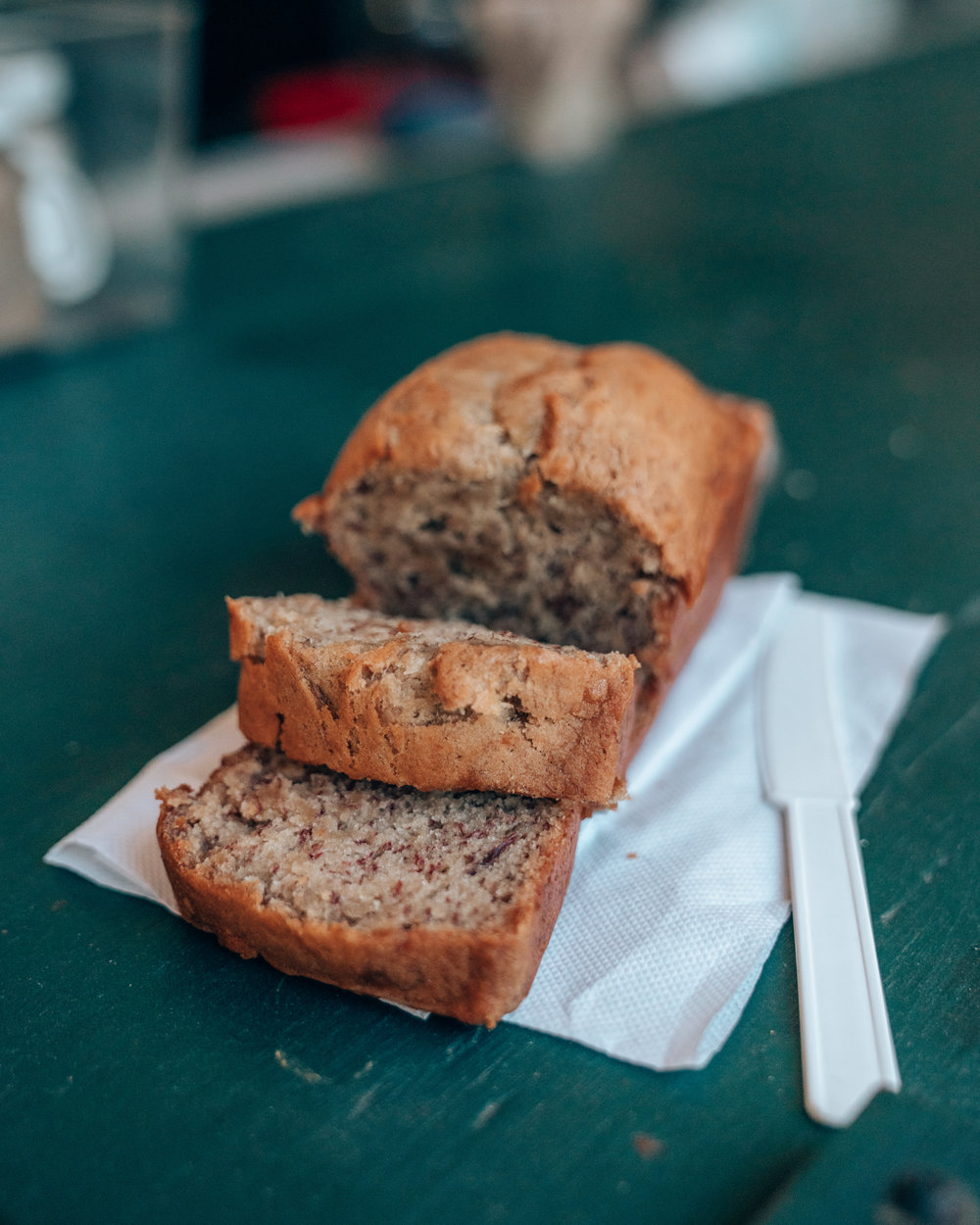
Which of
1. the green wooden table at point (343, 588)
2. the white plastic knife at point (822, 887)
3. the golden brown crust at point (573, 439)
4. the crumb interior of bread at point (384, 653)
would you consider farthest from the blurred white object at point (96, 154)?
the white plastic knife at point (822, 887)

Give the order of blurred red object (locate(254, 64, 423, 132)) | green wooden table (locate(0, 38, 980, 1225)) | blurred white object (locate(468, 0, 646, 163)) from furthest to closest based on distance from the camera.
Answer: blurred red object (locate(254, 64, 423, 132))
blurred white object (locate(468, 0, 646, 163))
green wooden table (locate(0, 38, 980, 1225))

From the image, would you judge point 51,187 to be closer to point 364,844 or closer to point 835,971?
point 364,844

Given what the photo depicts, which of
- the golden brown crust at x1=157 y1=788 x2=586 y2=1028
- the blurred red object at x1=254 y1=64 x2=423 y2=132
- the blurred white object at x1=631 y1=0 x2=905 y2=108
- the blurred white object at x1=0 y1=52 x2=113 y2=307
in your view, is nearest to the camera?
the golden brown crust at x1=157 y1=788 x2=586 y2=1028

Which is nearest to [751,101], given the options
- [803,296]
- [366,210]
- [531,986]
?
[803,296]

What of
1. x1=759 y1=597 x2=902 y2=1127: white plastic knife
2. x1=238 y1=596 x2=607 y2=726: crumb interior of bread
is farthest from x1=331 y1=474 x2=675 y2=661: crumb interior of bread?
x1=759 y1=597 x2=902 y2=1127: white plastic knife

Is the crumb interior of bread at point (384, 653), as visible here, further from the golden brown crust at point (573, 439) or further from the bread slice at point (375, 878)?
the golden brown crust at point (573, 439)

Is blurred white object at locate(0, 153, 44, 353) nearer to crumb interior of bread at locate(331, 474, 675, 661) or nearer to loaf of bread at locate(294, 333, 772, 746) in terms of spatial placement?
loaf of bread at locate(294, 333, 772, 746)

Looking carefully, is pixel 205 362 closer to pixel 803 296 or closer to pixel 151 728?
pixel 151 728
